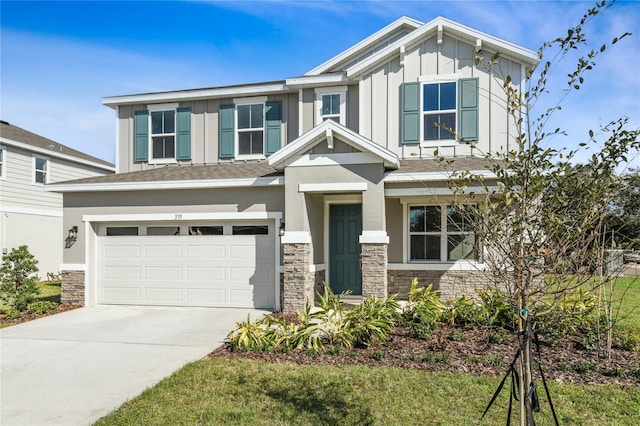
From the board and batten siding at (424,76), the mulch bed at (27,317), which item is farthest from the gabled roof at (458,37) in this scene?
the mulch bed at (27,317)

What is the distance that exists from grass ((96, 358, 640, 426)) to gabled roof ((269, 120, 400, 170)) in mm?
4983

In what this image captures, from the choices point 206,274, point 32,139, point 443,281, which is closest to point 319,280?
point 206,274

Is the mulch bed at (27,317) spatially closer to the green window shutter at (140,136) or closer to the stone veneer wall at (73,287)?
the stone veneer wall at (73,287)

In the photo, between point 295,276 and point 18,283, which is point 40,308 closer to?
point 18,283

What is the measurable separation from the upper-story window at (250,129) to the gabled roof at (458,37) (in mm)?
3107

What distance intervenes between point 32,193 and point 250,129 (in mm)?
10930

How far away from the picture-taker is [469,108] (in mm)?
11375

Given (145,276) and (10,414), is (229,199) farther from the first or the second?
(10,414)

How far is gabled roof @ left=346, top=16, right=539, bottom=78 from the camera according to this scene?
1108 cm

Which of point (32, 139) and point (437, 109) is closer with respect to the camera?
point (437, 109)

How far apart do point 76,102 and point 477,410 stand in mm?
16462

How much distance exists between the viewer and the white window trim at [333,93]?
41.0 feet

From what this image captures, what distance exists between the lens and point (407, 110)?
460 inches

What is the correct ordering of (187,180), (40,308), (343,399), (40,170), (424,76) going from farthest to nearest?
(40,170) < (424,76) < (187,180) < (40,308) < (343,399)
